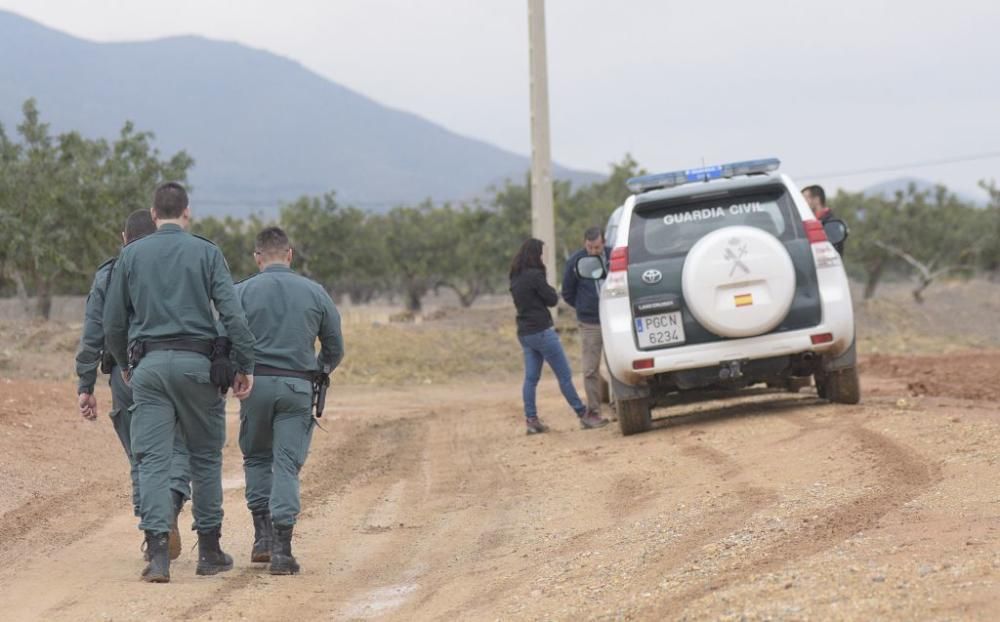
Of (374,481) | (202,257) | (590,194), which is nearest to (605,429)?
(374,481)

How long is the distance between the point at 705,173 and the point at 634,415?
2.22 metres

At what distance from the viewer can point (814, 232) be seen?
11.8 metres

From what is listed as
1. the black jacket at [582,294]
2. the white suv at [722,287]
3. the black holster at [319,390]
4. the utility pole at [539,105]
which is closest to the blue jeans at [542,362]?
the black jacket at [582,294]

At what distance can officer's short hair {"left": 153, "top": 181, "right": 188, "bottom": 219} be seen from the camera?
24.9 feet

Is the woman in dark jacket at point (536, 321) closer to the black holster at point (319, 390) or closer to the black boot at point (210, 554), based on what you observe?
the black holster at point (319, 390)

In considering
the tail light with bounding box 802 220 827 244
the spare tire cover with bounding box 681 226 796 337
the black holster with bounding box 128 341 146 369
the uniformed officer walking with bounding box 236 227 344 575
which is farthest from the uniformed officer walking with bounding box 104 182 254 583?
the tail light with bounding box 802 220 827 244

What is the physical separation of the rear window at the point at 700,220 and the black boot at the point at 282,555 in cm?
519

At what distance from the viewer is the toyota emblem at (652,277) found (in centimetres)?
1181

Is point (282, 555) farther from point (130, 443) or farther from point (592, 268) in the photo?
point (592, 268)

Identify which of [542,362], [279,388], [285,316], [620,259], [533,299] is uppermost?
[620,259]

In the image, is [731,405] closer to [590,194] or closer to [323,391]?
[323,391]

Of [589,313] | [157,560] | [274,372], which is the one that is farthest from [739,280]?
[157,560]

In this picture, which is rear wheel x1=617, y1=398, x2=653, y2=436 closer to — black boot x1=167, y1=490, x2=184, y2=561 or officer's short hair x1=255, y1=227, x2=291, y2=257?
officer's short hair x1=255, y1=227, x2=291, y2=257

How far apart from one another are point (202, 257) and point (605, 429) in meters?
7.25
